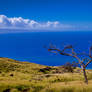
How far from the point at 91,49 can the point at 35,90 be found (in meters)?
10.2

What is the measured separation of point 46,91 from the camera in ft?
46.6

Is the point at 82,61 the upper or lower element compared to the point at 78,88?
upper

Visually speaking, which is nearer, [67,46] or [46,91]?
[46,91]

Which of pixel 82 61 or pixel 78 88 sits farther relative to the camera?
pixel 82 61

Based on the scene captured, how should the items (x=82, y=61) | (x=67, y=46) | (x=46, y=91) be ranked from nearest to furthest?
(x=46, y=91) → (x=82, y=61) → (x=67, y=46)

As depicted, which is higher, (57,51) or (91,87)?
(57,51)

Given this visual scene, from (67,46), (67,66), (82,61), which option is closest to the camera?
(82,61)

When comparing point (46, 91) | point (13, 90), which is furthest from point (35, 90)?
point (13, 90)

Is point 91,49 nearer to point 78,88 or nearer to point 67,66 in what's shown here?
point 78,88

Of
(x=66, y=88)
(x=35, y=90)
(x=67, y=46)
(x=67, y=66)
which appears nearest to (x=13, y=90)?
(x=35, y=90)

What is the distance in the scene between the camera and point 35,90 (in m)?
14.5

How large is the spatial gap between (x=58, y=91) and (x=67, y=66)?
32.7 metres

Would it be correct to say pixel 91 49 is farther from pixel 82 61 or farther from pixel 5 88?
pixel 5 88

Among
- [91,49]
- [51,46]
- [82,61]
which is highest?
[51,46]
